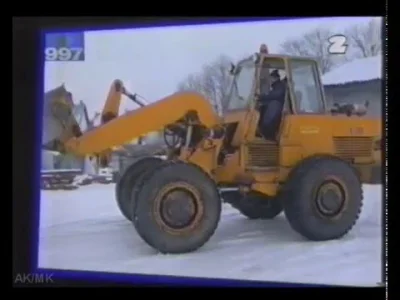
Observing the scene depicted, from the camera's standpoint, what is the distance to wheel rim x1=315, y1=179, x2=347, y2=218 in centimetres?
254

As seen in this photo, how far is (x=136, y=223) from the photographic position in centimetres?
251

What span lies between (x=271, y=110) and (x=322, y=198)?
303 millimetres

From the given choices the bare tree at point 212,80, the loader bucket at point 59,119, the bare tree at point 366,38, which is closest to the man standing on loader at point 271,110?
the bare tree at point 212,80

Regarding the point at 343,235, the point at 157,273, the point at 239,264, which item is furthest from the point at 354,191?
the point at 157,273

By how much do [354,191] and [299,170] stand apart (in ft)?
0.58

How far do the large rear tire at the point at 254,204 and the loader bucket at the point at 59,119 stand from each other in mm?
489

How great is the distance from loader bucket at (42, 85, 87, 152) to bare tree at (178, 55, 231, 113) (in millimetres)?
324

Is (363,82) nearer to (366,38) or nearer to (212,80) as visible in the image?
(366,38)

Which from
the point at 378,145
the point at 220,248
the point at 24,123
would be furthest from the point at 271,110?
the point at 24,123

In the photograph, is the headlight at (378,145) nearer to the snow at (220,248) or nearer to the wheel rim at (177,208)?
the snow at (220,248)

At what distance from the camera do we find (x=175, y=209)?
8.21ft

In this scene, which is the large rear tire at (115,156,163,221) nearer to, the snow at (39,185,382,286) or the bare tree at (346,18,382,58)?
the snow at (39,185,382,286)

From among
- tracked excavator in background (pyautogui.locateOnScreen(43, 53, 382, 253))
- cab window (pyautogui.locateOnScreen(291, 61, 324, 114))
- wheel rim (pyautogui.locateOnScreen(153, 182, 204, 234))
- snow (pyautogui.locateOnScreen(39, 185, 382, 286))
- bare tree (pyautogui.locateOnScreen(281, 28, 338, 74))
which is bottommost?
snow (pyautogui.locateOnScreen(39, 185, 382, 286))

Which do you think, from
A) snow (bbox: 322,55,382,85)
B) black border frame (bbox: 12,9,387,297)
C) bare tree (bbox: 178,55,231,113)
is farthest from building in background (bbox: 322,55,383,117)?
black border frame (bbox: 12,9,387,297)
